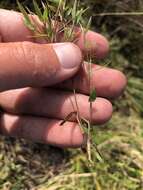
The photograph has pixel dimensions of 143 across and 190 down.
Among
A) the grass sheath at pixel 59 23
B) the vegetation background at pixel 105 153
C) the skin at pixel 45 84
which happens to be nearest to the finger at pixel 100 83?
the skin at pixel 45 84

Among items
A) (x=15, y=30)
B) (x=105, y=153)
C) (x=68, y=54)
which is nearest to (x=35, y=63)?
(x=68, y=54)

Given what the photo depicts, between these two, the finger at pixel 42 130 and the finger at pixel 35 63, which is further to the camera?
the finger at pixel 42 130

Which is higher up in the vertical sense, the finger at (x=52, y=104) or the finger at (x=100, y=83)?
the finger at (x=100, y=83)

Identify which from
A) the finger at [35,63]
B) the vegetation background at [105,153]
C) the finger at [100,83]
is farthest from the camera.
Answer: the vegetation background at [105,153]

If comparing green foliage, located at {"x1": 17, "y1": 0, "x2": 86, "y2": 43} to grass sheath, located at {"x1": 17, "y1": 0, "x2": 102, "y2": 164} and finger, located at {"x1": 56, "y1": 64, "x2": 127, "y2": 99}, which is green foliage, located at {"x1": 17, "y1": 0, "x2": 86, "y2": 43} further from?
finger, located at {"x1": 56, "y1": 64, "x2": 127, "y2": 99}

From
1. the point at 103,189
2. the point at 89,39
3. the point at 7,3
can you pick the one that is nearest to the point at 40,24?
the point at 89,39

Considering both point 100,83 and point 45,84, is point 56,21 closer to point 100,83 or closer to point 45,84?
point 45,84

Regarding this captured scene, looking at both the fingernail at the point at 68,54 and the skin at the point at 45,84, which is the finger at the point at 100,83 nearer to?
the skin at the point at 45,84

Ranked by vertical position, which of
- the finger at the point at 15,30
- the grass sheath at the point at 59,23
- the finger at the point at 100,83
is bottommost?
the finger at the point at 100,83
